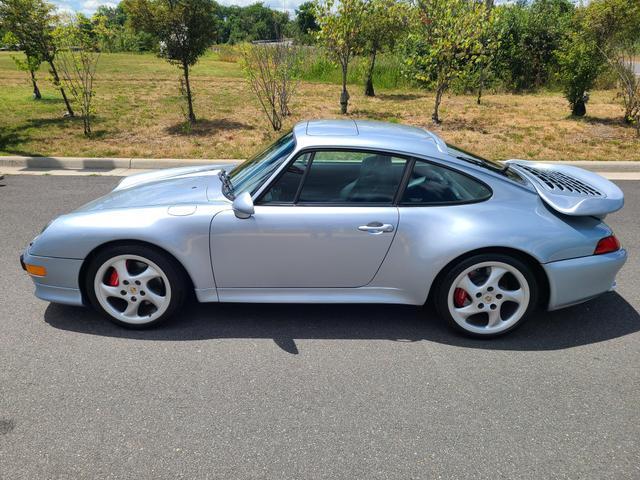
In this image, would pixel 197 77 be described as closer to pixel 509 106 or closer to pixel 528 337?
pixel 509 106

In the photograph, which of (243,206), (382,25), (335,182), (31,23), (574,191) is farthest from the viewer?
(382,25)

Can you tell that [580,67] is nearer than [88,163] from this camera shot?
No

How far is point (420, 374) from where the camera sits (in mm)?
3076

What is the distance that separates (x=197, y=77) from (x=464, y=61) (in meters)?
14.2

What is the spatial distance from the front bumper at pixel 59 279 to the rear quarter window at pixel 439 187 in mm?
2252

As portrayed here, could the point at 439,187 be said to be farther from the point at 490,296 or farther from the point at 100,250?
the point at 100,250

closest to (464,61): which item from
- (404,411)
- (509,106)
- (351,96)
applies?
(509,106)

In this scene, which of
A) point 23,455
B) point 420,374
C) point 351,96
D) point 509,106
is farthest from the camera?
point 351,96

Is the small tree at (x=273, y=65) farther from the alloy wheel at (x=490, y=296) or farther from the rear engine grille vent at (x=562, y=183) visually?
the alloy wheel at (x=490, y=296)

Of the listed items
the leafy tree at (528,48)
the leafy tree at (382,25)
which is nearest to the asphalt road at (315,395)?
the leafy tree at (382,25)

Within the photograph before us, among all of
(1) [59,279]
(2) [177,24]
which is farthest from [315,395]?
(2) [177,24]

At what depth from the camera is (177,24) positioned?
10.9 meters

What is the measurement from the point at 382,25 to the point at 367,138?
1347cm

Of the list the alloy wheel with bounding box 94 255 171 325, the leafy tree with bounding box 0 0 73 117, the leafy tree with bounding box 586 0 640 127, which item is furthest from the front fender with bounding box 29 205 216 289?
the leafy tree with bounding box 586 0 640 127
